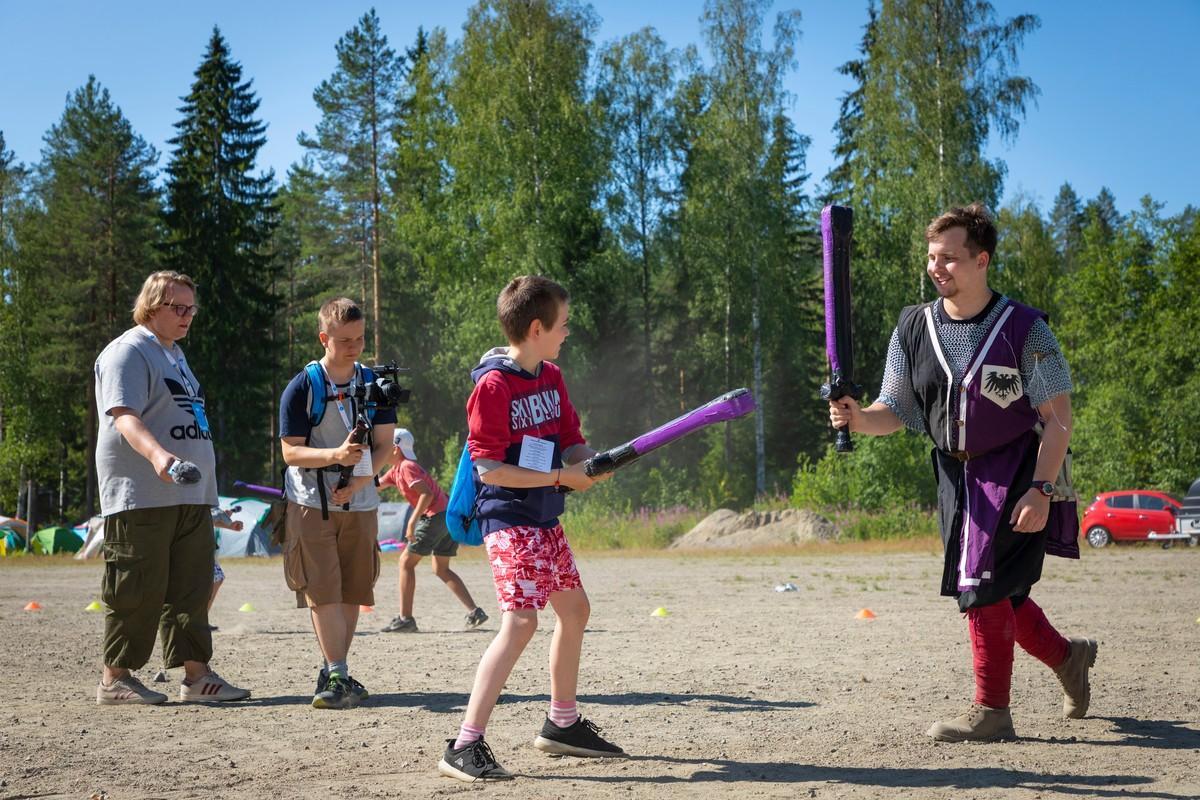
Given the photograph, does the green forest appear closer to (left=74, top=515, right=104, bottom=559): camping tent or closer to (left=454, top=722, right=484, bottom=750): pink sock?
(left=74, top=515, right=104, bottom=559): camping tent

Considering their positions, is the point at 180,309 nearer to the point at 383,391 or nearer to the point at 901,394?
the point at 383,391

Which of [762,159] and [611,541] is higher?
[762,159]

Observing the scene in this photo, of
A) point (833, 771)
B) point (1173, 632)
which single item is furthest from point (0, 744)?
point (1173, 632)

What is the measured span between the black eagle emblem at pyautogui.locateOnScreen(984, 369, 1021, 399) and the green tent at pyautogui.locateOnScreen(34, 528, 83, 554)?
30.6m

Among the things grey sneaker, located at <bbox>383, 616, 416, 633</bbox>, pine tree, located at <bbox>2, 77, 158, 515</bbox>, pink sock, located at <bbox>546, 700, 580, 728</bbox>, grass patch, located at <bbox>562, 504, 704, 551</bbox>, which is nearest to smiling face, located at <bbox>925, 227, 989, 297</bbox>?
pink sock, located at <bbox>546, 700, 580, 728</bbox>

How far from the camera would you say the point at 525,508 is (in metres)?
4.57

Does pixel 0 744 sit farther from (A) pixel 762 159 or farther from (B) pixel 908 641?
(A) pixel 762 159

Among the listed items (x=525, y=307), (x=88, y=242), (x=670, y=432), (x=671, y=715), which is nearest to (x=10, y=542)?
(x=88, y=242)

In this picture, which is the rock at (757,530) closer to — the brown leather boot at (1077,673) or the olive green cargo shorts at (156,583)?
the olive green cargo shorts at (156,583)

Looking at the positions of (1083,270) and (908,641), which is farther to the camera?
(1083,270)

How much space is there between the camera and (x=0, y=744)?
5.14m

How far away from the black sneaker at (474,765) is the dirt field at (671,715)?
0.08 meters

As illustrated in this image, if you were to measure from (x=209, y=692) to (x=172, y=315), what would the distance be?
209cm

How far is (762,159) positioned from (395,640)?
29288mm
